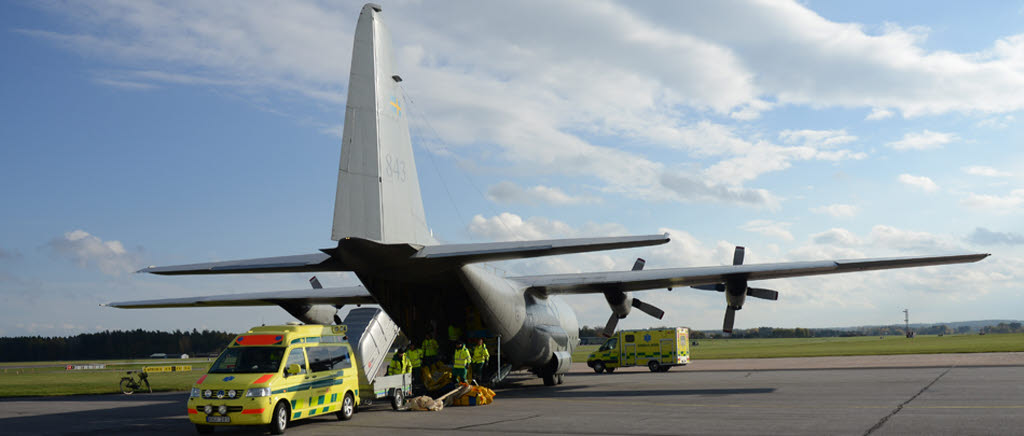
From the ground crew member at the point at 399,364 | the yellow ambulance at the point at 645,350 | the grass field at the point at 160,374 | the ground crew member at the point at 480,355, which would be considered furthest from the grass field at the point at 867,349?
the ground crew member at the point at 399,364

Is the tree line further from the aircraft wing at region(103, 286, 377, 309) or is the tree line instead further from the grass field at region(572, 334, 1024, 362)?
the aircraft wing at region(103, 286, 377, 309)

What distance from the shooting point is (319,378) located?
1412 centimetres

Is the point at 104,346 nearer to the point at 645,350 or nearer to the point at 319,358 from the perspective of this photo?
the point at 645,350

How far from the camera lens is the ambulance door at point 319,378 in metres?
13.9

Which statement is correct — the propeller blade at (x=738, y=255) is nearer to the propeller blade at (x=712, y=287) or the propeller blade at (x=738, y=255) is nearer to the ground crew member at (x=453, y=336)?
the propeller blade at (x=712, y=287)

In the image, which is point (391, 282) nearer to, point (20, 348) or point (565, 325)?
point (565, 325)

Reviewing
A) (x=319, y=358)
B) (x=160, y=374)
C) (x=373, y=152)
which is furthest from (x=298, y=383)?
(x=160, y=374)

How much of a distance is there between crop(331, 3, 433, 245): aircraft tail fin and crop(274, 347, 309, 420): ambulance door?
2438 millimetres

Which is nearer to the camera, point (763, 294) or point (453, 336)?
point (453, 336)

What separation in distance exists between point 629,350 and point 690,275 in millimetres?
15773

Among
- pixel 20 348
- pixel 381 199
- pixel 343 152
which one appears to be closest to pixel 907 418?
pixel 381 199

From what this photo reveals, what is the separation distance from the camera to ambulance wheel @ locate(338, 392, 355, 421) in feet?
49.0

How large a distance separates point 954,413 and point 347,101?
12.9 meters

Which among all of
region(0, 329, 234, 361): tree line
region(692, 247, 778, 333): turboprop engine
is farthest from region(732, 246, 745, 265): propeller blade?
region(0, 329, 234, 361): tree line
